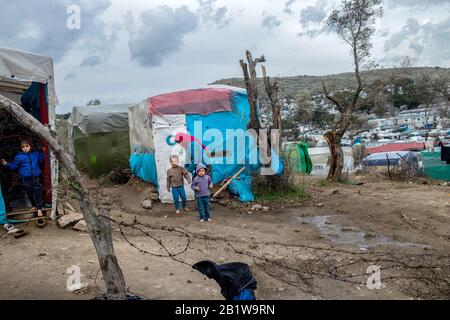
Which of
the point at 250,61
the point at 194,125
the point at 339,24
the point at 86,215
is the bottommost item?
the point at 86,215

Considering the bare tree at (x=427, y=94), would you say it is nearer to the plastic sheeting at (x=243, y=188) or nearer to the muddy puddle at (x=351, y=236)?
the plastic sheeting at (x=243, y=188)

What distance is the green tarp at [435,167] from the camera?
1733cm

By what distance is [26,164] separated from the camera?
7418 mm

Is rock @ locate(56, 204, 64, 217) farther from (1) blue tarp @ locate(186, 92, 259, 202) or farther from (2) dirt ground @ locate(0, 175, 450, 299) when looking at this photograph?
(1) blue tarp @ locate(186, 92, 259, 202)

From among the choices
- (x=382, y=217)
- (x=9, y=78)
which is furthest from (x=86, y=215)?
(x=382, y=217)

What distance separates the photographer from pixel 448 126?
39.9 meters

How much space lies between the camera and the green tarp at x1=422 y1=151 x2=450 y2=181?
17328mm

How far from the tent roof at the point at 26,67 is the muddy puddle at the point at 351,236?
19.5 feet

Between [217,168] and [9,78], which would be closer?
[9,78]

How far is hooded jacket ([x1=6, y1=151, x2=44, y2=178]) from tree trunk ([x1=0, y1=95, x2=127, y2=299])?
461 cm

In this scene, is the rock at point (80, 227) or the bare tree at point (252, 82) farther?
the bare tree at point (252, 82)

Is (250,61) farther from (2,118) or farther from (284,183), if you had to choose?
(2,118)

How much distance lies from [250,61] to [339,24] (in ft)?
20.5

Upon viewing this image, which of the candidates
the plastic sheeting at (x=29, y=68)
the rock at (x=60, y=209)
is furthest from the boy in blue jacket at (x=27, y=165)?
the plastic sheeting at (x=29, y=68)
